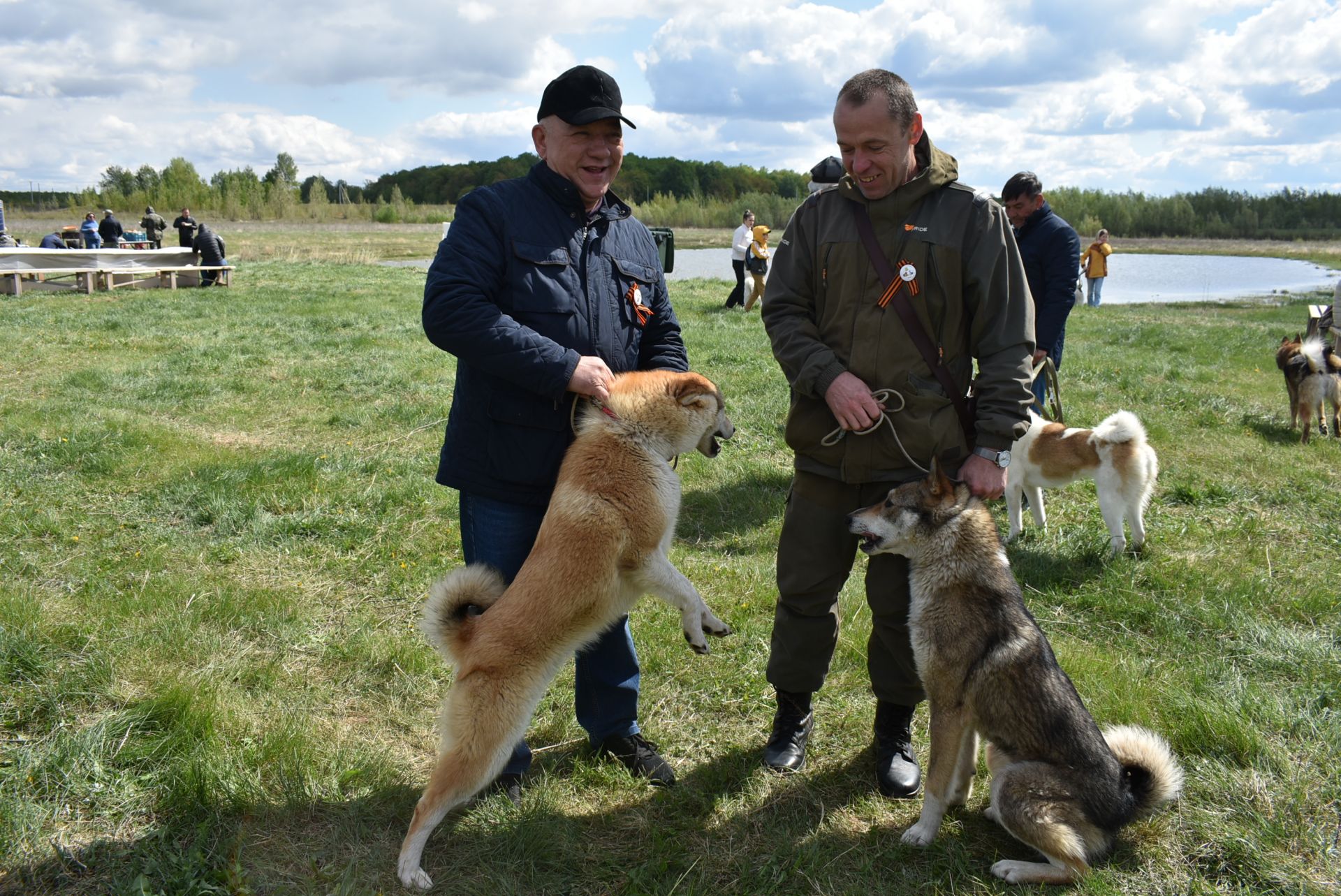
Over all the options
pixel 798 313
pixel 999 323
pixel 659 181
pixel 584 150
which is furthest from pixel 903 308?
pixel 659 181

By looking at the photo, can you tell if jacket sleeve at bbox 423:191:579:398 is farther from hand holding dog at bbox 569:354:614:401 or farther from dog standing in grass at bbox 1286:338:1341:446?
dog standing in grass at bbox 1286:338:1341:446

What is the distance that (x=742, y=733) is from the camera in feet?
12.3

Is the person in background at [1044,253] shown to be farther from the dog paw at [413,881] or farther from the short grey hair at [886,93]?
the dog paw at [413,881]

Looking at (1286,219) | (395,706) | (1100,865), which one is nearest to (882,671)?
(1100,865)

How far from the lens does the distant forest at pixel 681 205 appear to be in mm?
54375

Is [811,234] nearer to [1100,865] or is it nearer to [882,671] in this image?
[882,671]

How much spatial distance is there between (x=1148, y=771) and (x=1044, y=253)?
185 inches

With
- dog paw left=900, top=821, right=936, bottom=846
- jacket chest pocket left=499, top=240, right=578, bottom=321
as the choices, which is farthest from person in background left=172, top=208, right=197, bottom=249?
dog paw left=900, top=821, right=936, bottom=846

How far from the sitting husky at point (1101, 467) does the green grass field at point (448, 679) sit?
0.28m

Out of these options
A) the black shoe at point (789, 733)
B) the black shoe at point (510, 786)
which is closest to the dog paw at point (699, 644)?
the black shoe at point (789, 733)

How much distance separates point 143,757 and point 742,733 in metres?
2.44

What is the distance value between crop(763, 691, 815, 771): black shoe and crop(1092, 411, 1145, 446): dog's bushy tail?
348 cm

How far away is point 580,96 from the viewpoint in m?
2.82

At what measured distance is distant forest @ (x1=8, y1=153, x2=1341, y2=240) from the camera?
54.4m
